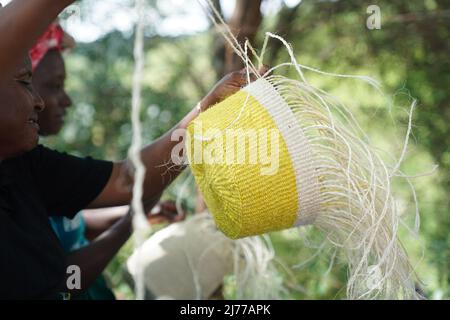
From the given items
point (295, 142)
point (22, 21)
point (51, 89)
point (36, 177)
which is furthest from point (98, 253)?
point (22, 21)

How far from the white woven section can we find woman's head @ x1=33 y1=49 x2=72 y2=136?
1.03m

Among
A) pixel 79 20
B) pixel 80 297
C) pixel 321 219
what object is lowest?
pixel 80 297

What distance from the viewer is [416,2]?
273 centimetres

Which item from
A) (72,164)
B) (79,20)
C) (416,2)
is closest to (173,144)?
(72,164)

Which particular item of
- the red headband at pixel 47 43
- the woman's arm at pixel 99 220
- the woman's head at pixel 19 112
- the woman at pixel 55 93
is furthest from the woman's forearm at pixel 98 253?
the red headband at pixel 47 43

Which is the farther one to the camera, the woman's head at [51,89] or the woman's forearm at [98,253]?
the woman's head at [51,89]

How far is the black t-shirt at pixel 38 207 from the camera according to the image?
4.58 feet

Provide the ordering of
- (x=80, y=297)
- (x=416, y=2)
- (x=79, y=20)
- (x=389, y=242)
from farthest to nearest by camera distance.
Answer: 1. (x=79, y=20)
2. (x=416, y=2)
3. (x=80, y=297)
4. (x=389, y=242)

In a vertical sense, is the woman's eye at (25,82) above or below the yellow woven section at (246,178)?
above

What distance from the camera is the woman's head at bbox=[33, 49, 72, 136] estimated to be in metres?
2.12

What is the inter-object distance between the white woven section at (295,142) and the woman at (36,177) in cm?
14

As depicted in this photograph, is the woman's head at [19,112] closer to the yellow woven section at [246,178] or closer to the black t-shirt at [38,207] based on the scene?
the black t-shirt at [38,207]

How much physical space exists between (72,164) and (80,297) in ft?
1.27
